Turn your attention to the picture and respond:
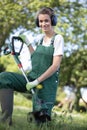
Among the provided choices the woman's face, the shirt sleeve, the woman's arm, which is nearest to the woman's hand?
the woman's arm

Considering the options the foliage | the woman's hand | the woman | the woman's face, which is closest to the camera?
the woman's hand

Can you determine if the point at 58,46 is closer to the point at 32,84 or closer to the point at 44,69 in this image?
the point at 44,69

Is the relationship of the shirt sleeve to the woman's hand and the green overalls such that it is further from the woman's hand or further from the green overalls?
the woman's hand

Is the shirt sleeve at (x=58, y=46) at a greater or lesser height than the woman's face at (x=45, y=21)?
lesser

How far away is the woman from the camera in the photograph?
5113mm


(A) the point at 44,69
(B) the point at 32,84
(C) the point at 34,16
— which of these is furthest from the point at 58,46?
(C) the point at 34,16

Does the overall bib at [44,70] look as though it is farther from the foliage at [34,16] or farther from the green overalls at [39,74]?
the foliage at [34,16]

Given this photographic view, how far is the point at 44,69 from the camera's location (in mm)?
5223

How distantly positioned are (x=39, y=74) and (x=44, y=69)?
9 cm

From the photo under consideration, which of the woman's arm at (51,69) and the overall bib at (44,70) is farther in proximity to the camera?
the overall bib at (44,70)

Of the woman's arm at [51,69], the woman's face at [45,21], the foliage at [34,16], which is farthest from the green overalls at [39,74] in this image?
the foliage at [34,16]

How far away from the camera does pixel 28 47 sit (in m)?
5.53

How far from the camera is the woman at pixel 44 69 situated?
201 inches

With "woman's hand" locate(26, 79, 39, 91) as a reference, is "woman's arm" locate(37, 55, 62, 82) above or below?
above
